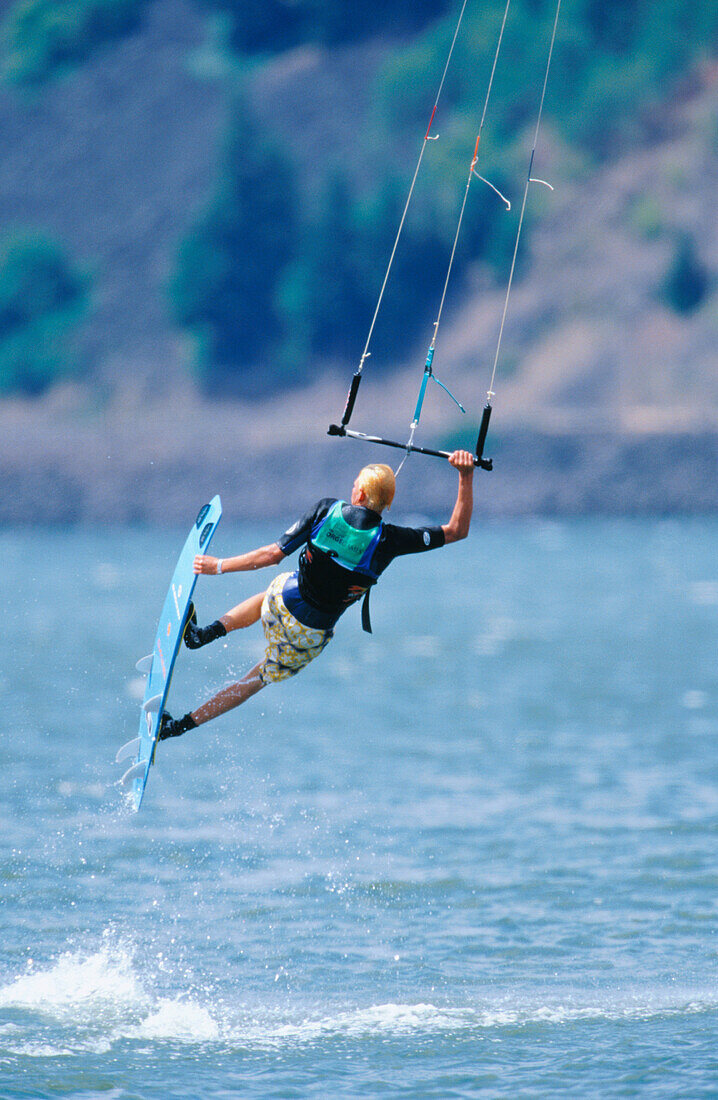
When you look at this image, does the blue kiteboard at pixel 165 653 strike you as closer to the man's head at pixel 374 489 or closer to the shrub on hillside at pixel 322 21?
the man's head at pixel 374 489

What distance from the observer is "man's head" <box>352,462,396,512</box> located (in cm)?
1032

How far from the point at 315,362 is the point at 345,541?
7427 cm

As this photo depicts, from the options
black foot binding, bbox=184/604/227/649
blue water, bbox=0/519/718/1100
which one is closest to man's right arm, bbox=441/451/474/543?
black foot binding, bbox=184/604/227/649

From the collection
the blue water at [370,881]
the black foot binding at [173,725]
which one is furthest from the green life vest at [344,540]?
the blue water at [370,881]

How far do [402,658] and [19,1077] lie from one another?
27958 mm

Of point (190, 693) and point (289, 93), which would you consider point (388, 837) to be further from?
point (289, 93)

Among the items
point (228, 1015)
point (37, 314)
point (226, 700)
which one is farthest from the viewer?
point (37, 314)

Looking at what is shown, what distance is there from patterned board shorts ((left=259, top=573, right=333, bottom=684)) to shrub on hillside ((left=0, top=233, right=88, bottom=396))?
74224mm

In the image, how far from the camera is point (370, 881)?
18750 millimetres

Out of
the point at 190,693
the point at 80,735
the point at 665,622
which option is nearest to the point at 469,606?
the point at 665,622

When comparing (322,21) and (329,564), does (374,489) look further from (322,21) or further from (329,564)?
(322,21)

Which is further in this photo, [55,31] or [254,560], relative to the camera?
[55,31]

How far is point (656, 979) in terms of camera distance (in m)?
15.3

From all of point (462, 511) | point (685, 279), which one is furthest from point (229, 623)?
point (685, 279)
